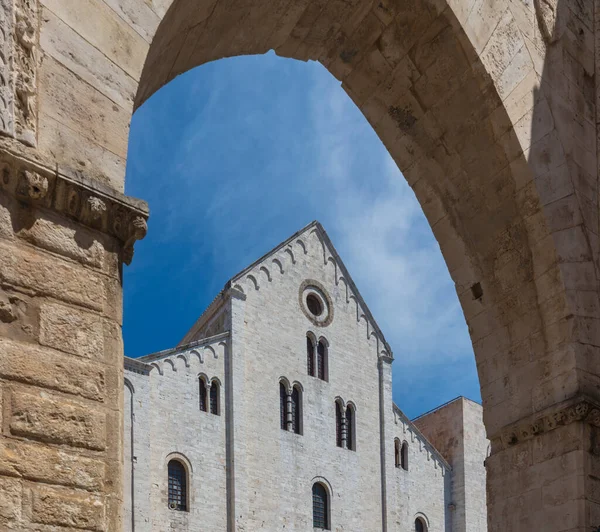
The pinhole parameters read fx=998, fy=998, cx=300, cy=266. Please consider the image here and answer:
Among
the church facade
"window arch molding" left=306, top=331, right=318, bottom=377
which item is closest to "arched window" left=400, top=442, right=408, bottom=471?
the church facade

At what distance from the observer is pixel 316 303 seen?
3206cm

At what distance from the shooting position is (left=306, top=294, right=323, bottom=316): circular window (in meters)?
31.8

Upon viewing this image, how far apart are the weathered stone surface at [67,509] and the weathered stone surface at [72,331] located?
50cm

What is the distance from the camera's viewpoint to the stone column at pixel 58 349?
10.6ft

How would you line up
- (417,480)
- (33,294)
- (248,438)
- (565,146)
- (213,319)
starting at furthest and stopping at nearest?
1. (417,480)
2. (213,319)
3. (248,438)
4. (565,146)
5. (33,294)

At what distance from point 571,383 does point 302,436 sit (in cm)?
2351

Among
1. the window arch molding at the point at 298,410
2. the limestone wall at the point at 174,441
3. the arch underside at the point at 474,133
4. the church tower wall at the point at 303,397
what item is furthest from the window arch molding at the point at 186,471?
the arch underside at the point at 474,133

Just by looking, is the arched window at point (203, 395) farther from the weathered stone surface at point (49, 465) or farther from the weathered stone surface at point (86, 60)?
the weathered stone surface at point (49, 465)

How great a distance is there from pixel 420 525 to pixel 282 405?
6.54 meters

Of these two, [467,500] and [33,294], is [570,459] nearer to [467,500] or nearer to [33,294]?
[33,294]

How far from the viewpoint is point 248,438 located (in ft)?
91.4

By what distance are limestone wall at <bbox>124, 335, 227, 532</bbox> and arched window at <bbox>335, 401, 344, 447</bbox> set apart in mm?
4531

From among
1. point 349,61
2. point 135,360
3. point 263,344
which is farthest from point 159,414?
point 349,61

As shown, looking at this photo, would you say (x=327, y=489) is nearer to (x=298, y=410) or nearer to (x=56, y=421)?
(x=298, y=410)
